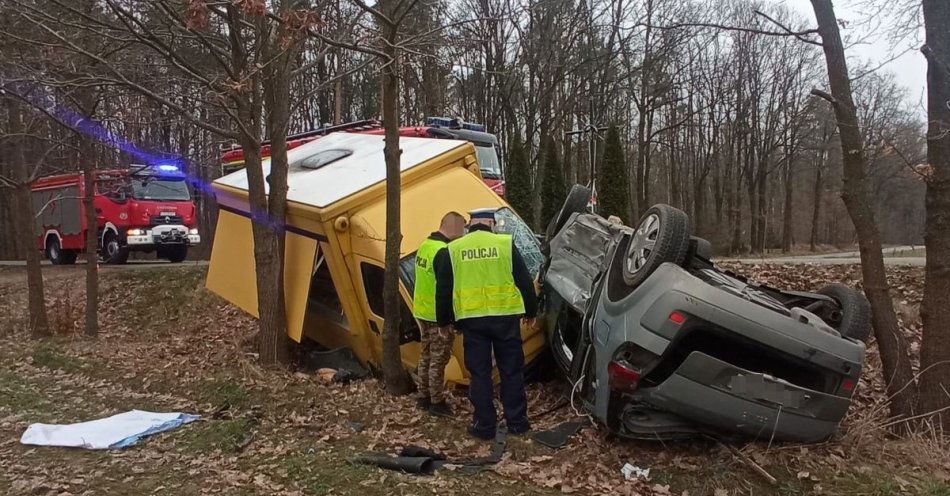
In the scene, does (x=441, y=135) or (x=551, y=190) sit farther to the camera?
(x=551, y=190)

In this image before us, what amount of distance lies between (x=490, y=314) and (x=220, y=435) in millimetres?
2281

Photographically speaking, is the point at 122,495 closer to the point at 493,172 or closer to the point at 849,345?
the point at 849,345

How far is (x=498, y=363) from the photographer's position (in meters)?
5.57

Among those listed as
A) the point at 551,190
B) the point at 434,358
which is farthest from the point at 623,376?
the point at 551,190

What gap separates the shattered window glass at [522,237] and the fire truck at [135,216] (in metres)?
12.0

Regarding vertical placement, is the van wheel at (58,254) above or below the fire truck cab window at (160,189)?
below

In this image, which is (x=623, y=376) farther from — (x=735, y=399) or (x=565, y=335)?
(x=565, y=335)

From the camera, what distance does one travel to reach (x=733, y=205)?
3781cm

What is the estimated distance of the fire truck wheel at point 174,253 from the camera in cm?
1836

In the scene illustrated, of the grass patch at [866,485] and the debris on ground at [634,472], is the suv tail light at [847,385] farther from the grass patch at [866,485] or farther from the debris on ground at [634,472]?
the debris on ground at [634,472]

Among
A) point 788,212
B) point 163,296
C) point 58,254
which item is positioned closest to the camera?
point 163,296

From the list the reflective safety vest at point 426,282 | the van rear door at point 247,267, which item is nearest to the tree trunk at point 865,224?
the reflective safety vest at point 426,282

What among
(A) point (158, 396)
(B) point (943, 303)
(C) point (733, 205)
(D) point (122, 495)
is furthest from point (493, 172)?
(C) point (733, 205)

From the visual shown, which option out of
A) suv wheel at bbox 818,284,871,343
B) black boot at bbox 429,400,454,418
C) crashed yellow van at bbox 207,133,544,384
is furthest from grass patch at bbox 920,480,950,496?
black boot at bbox 429,400,454,418
